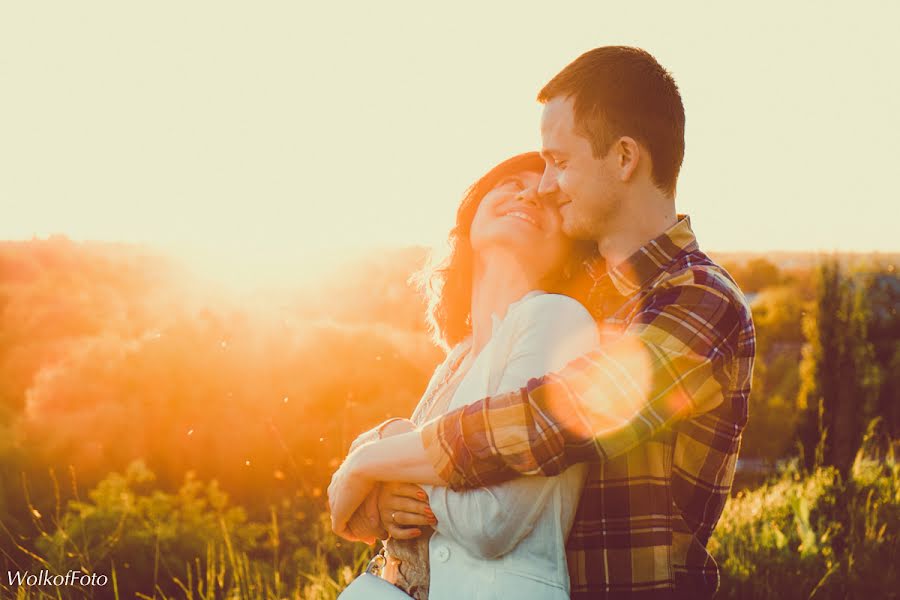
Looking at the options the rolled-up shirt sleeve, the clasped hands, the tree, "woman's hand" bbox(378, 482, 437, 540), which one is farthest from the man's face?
the tree

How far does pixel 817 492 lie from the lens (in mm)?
5812

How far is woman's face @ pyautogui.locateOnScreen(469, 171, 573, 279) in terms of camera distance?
2217mm

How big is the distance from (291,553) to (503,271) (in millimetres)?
6503

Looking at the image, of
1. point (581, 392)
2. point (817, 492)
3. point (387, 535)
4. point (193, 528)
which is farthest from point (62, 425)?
point (581, 392)

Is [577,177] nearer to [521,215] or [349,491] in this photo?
[521,215]

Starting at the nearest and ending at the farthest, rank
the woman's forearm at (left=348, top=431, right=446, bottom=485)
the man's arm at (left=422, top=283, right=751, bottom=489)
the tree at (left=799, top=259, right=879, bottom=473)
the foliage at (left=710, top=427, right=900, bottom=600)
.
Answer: the man's arm at (left=422, top=283, right=751, bottom=489) → the woman's forearm at (left=348, top=431, right=446, bottom=485) → the foliage at (left=710, top=427, right=900, bottom=600) → the tree at (left=799, top=259, right=879, bottom=473)

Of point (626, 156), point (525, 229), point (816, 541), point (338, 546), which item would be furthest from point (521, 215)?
point (816, 541)

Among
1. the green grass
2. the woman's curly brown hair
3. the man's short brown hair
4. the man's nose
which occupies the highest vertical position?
the man's short brown hair

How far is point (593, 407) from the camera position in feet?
5.51

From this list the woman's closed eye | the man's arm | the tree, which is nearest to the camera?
the man's arm

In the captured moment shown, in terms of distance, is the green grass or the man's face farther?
the green grass

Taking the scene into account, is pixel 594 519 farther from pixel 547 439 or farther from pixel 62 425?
pixel 62 425

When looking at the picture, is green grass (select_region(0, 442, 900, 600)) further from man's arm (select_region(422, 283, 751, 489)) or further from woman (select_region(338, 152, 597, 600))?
man's arm (select_region(422, 283, 751, 489))

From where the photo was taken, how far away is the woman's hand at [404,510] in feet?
6.09
